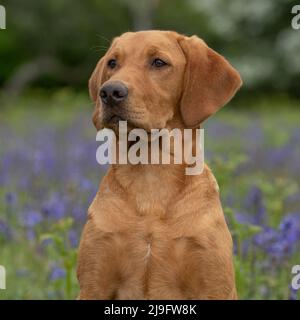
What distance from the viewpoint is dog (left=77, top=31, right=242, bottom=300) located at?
3988 mm

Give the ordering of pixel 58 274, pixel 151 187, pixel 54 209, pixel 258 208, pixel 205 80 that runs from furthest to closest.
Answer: pixel 258 208 < pixel 54 209 < pixel 58 274 < pixel 205 80 < pixel 151 187

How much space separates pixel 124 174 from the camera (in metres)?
4.20

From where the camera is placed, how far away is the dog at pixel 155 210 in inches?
157

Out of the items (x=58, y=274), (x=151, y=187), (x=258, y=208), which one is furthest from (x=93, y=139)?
(x=151, y=187)

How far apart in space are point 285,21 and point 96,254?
84.0 feet

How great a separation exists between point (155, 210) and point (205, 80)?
0.71 meters

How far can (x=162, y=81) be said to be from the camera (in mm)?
4195

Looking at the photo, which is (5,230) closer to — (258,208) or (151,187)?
(258,208)

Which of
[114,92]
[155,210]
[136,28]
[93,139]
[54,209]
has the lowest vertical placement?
[155,210]

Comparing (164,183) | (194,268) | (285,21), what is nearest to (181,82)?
(164,183)

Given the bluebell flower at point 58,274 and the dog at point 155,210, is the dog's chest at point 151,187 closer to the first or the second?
the dog at point 155,210

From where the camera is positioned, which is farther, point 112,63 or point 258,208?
point 258,208

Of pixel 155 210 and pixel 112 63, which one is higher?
pixel 112 63

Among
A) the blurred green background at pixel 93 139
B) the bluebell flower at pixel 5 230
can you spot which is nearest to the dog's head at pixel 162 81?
the blurred green background at pixel 93 139
